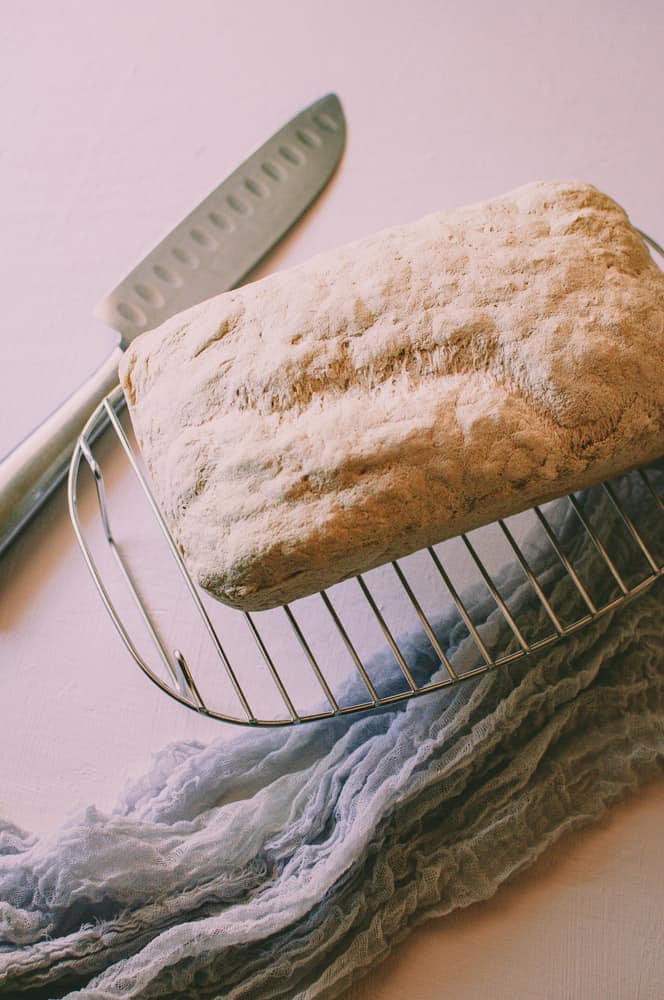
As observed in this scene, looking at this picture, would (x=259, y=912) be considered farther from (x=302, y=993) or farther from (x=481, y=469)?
(x=481, y=469)

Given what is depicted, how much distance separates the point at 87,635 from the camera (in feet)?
3.75

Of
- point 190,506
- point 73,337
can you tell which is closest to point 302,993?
point 190,506

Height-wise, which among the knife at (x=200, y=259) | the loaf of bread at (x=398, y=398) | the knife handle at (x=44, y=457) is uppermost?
the knife at (x=200, y=259)

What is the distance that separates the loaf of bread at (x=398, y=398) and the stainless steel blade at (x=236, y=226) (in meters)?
0.28

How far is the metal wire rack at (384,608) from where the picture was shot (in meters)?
1.02

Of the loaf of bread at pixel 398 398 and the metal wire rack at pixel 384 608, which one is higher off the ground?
the loaf of bread at pixel 398 398

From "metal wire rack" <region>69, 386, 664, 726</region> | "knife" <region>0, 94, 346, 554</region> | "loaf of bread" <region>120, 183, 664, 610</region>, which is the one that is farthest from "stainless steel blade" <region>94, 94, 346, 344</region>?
"loaf of bread" <region>120, 183, 664, 610</region>

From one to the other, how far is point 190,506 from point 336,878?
1.53ft

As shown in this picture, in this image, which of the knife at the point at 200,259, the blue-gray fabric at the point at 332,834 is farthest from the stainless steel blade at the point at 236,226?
the blue-gray fabric at the point at 332,834

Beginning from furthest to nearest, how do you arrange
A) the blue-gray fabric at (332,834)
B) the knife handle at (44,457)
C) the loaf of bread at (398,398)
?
1. the knife handle at (44,457)
2. the blue-gray fabric at (332,834)
3. the loaf of bread at (398,398)

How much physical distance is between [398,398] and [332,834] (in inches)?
20.8

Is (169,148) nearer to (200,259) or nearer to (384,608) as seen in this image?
(200,259)

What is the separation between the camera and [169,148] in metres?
1.33

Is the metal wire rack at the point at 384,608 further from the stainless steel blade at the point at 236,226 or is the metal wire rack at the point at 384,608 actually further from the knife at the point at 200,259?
the stainless steel blade at the point at 236,226
